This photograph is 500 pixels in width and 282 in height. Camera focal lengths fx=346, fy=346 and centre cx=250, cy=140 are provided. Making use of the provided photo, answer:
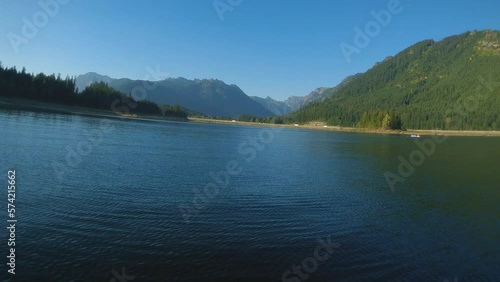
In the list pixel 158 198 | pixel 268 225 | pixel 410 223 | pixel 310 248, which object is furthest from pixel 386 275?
pixel 158 198

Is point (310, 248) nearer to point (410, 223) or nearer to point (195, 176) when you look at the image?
point (410, 223)

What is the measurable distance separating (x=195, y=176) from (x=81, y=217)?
17.2 meters

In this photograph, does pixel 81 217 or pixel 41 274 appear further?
pixel 81 217

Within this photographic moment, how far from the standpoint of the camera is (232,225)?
23453mm

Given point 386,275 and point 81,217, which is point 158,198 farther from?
point 386,275

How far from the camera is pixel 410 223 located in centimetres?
2712

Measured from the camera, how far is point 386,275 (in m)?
17.7

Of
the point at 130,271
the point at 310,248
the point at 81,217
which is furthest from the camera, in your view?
the point at 81,217

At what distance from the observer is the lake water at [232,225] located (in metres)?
16.9

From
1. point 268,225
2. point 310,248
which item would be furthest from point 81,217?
point 310,248

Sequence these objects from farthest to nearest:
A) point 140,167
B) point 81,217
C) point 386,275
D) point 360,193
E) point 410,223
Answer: point 140,167 → point 360,193 → point 410,223 → point 81,217 → point 386,275

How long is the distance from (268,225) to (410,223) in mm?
11732

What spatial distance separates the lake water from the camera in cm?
1694

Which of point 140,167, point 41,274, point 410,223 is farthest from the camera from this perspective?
point 140,167
